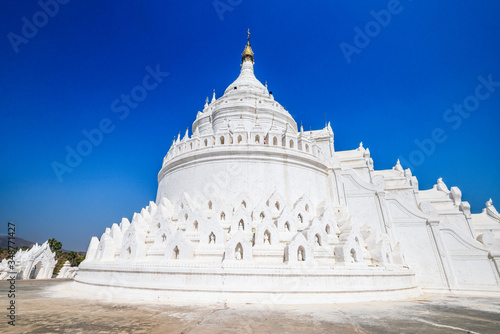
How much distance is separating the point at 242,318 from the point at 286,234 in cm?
683

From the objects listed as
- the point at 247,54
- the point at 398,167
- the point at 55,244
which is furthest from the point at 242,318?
the point at 55,244

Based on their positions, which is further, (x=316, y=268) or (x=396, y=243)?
(x=396, y=243)

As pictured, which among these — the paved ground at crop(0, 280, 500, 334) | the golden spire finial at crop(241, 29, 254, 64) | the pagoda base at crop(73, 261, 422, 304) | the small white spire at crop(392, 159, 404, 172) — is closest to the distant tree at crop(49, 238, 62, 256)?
the paved ground at crop(0, 280, 500, 334)

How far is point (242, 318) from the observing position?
7.75 meters

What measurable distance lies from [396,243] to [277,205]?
320 inches

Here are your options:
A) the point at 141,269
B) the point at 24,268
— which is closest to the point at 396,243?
the point at 141,269

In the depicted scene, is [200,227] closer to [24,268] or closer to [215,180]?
[215,180]

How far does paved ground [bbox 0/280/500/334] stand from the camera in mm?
6594

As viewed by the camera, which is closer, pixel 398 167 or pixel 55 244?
pixel 398 167

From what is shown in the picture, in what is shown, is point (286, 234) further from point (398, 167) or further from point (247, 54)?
point (247, 54)

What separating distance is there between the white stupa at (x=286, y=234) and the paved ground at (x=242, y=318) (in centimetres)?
137

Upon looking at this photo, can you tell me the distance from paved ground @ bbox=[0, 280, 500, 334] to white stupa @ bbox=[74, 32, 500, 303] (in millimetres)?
1373

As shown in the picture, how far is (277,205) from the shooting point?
53.9 ft

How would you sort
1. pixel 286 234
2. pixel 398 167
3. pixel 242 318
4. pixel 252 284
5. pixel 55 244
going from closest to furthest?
1. pixel 242 318
2. pixel 252 284
3. pixel 286 234
4. pixel 398 167
5. pixel 55 244
